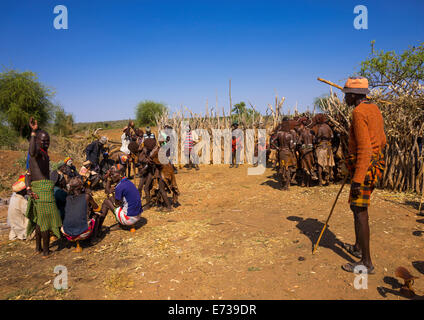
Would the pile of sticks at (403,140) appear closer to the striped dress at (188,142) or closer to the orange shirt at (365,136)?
the orange shirt at (365,136)

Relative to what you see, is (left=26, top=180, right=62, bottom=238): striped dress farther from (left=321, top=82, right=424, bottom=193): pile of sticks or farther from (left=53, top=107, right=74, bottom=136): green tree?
(left=53, top=107, right=74, bottom=136): green tree

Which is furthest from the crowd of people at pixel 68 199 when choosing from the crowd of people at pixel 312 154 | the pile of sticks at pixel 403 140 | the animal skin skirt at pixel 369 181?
the pile of sticks at pixel 403 140

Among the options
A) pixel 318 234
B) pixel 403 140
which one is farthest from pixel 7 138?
pixel 403 140

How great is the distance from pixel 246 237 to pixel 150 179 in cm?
274

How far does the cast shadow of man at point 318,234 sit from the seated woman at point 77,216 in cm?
352

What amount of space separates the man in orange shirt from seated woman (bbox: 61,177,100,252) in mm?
3758

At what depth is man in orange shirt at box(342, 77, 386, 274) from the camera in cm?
295

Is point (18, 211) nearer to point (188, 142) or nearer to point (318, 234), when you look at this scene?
point (318, 234)

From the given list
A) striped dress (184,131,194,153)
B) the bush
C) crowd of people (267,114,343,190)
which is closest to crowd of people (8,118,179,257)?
crowd of people (267,114,343,190)

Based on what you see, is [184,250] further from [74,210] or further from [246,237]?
[74,210]

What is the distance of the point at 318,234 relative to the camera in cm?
429

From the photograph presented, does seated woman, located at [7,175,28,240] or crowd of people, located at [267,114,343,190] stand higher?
crowd of people, located at [267,114,343,190]

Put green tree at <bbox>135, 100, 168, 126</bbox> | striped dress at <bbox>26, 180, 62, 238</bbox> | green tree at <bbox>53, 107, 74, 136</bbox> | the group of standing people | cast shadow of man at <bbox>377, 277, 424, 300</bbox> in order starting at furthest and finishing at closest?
green tree at <bbox>135, 100, 168, 126</bbox>
green tree at <bbox>53, 107, 74, 136</bbox>
the group of standing people
striped dress at <bbox>26, 180, 62, 238</bbox>
cast shadow of man at <bbox>377, 277, 424, 300</bbox>
